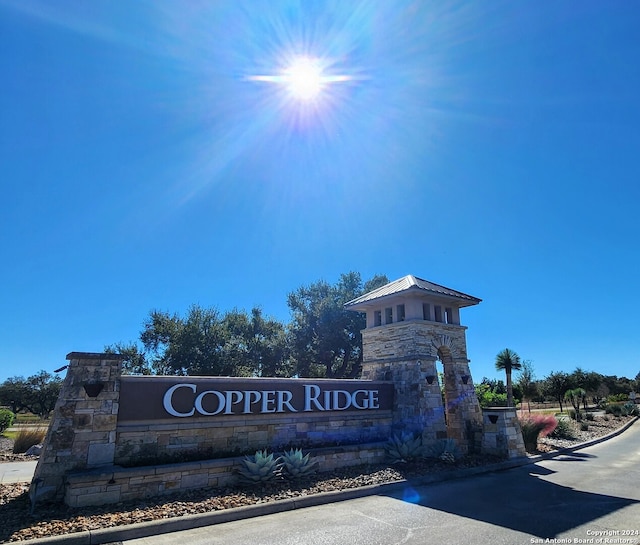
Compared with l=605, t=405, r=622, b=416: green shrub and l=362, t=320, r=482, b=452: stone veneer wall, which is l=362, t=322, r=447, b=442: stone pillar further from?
l=605, t=405, r=622, b=416: green shrub

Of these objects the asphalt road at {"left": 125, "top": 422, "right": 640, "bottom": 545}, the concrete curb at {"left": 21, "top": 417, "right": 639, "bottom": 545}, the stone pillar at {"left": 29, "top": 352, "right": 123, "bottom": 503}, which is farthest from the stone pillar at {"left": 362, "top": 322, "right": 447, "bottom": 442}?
the stone pillar at {"left": 29, "top": 352, "right": 123, "bottom": 503}

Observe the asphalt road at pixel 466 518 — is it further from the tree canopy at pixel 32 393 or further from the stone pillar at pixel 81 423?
the tree canopy at pixel 32 393

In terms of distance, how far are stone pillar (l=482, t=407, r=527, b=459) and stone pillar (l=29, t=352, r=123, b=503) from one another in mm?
10886

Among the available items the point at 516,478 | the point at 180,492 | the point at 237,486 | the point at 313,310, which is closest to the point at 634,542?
the point at 516,478

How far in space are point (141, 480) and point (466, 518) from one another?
220 inches

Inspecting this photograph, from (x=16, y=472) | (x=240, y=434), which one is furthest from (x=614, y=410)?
(x=16, y=472)

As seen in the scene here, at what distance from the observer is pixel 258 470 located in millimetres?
7930

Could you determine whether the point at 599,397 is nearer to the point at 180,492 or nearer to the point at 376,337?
the point at 376,337

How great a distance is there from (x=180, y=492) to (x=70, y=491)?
1.80 metres

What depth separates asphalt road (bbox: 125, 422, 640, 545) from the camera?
219 inches

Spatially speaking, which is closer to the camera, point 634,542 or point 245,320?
point 634,542

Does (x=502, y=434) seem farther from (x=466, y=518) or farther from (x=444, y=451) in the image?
(x=466, y=518)

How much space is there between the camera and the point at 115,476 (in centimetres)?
680
